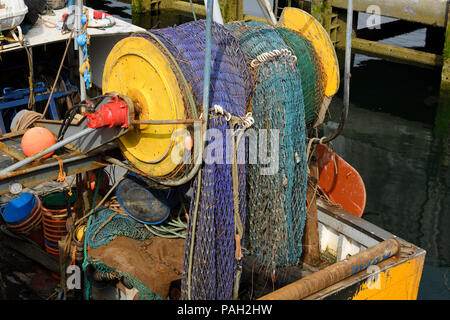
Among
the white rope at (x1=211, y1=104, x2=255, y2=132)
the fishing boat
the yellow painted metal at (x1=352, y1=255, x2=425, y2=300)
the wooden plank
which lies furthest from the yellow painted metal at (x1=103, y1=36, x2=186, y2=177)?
the wooden plank

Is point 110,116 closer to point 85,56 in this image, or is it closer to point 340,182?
point 85,56

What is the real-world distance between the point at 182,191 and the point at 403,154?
361 inches

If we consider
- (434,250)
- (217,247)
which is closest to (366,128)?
(434,250)

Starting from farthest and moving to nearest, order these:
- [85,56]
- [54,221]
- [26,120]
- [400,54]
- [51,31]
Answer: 1. [400,54]
2. [51,31]
3. [54,221]
4. [85,56]
5. [26,120]

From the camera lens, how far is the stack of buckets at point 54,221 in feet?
25.0

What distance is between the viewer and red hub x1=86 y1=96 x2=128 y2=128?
5402mm

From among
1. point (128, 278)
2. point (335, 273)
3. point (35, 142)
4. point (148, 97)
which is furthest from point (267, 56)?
point (128, 278)

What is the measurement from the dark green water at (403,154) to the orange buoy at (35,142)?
680cm

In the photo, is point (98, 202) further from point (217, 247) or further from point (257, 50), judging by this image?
point (257, 50)

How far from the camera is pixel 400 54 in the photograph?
18.1 meters

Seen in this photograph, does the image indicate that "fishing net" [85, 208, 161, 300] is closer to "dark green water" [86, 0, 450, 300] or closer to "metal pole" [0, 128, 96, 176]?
"metal pole" [0, 128, 96, 176]

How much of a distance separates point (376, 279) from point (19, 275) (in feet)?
14.9

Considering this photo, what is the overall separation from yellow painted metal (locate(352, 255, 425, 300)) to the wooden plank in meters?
12.5

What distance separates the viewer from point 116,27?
944 centimetres
